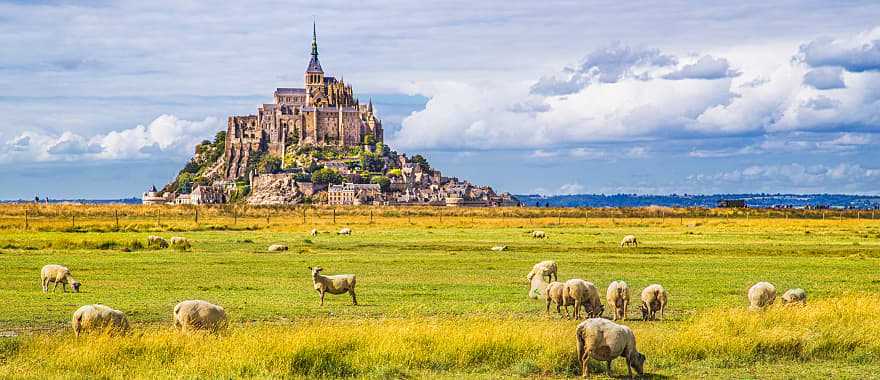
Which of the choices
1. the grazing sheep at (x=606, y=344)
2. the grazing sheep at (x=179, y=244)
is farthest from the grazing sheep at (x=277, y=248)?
the grazing sheep at (x=606, y=344)

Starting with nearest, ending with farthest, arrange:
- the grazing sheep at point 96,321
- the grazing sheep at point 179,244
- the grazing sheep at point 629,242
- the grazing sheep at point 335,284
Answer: the grazing sheep at point 96,321, the grazing sheep at point 335,284, the grazing sheep at point 179,244, the grazing sheep at point 629,242

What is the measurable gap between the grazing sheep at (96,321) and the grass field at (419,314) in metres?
0.41

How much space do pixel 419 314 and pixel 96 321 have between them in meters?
7.38

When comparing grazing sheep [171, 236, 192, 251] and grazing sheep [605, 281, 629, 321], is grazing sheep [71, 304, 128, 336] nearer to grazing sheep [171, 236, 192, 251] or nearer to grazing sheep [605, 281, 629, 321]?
grazing sheep [605, 281, 629, 321]

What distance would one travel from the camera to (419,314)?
71.7 feet

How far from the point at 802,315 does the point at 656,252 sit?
29.0m

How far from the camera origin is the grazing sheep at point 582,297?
69.5 ft

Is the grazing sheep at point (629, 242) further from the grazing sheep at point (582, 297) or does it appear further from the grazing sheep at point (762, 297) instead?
the grazing sheep at point (582, 297)

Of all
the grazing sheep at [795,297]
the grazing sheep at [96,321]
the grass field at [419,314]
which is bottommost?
the grass field at [419,314]

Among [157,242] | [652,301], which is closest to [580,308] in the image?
[652,301]

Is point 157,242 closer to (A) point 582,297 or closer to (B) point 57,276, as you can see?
(B) point 57,276

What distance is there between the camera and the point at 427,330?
16.9 meters

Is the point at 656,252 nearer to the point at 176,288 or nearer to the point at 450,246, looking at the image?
the point at 450,246

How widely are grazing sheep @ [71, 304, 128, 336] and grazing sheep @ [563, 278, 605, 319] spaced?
357 inches
